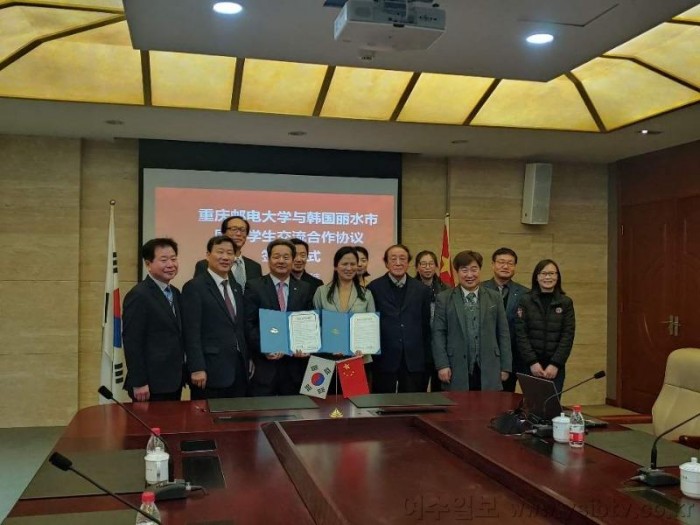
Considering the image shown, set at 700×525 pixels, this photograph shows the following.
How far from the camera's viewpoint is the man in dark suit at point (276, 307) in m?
4.22

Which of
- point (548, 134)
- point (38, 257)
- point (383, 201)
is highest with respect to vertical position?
point (548, 134)

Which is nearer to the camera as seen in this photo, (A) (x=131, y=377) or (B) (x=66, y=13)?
(A) (x=131, y=377)

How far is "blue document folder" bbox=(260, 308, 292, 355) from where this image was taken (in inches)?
157

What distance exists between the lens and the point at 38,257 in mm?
6301

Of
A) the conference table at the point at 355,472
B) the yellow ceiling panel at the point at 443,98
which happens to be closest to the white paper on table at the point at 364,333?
the conference table at the point at 355,472

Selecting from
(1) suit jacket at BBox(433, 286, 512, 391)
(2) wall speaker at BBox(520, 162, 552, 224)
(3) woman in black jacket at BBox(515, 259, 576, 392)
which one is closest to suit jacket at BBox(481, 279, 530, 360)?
(3) woman in black jacket at BBox(515, 259, 576, 392)

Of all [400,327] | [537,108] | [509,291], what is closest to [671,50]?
[537,108]

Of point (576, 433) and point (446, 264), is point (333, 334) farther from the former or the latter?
point (446, 264)

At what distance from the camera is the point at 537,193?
7.28 m

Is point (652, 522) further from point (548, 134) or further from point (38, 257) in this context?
point (38, 257)

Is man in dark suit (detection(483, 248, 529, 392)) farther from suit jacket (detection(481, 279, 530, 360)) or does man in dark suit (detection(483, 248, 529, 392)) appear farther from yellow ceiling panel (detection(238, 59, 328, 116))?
yellow ceiling panel (detection(238, 59, 328, 116))

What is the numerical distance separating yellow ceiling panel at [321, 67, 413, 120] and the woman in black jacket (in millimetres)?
1783

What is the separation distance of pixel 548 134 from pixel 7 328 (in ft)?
17.3

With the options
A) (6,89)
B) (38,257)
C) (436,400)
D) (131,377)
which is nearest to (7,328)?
(38,257)
